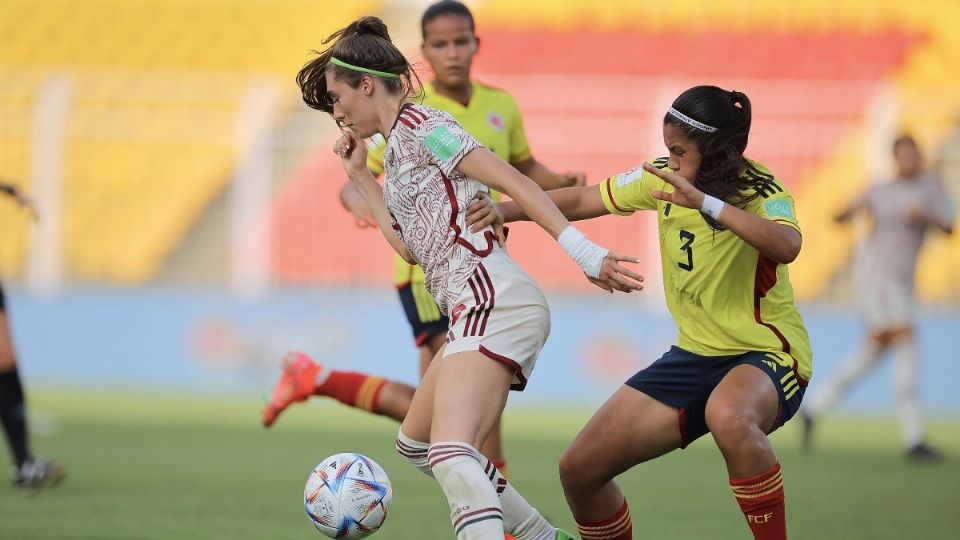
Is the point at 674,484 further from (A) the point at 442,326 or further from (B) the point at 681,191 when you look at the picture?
(B) the point at 681,191

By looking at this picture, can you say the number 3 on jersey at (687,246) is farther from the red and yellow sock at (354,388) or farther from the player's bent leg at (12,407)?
the player's bent leg at (12,407)

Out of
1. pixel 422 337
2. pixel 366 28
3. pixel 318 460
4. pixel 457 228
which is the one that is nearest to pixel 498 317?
pixel 457 228

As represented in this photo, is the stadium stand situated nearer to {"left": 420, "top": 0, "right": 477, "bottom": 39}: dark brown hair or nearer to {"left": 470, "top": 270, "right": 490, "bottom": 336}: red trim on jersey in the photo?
{"left": 420, "top": 0, "right": 477, "bottom": 39}: dark brown hair

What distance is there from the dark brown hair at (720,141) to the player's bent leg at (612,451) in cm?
83

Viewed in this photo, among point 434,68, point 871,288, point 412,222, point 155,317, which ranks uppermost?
point 434,68

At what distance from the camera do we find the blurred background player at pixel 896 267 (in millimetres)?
10914

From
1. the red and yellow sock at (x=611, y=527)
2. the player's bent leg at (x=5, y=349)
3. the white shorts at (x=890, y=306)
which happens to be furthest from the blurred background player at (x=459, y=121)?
the white shorts at (x=890, y=306)

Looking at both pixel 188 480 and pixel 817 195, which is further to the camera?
pixel 817 195

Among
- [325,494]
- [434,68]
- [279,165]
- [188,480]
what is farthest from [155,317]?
[325,494]

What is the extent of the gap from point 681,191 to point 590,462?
108 cm

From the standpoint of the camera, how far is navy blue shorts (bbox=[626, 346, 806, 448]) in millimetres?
4895

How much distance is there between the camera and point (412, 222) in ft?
15.1

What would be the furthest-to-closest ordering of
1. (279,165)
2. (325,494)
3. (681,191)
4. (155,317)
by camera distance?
(279,165), (155,317), (325,494), (681,191)

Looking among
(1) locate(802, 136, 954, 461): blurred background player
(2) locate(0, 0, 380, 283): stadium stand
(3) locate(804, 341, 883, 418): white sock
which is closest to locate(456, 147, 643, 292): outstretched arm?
(3) locate(804, 341, 883, 418): white sock
